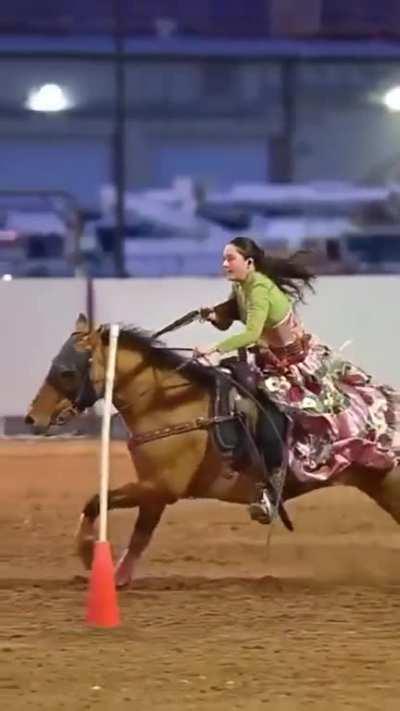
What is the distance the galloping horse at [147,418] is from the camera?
27.7 feet

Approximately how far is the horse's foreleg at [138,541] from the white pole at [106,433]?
713mm

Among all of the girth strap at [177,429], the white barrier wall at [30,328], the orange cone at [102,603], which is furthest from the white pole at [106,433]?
the white barrier wall at [30,328]

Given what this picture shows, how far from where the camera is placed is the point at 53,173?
19812mm

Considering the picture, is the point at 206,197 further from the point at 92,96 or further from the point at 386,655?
the point at 386,655

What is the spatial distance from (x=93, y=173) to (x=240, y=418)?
1130 cm

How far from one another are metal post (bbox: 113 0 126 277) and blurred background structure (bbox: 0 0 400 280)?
0.02 m

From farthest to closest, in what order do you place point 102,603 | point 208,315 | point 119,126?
point 119,126
point 208,315
point 102,603

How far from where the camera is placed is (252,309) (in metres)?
8.32

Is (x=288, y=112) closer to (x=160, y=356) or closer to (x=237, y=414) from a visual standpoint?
(x=160, y=356)

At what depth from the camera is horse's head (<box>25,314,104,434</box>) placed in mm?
8445

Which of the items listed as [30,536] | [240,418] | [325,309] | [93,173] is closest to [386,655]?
[240,418]

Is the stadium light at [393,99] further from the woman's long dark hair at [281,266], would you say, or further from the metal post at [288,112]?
the woman's long dark hair at [281,266]

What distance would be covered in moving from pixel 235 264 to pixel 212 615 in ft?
5.75

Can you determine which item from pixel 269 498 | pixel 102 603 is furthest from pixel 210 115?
pixel 102 603
